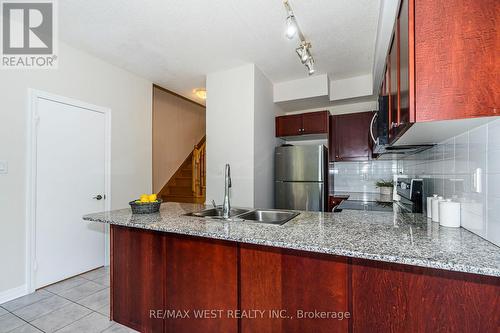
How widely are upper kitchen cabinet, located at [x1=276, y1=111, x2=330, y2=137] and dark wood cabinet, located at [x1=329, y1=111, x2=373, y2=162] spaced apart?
0.22 meters

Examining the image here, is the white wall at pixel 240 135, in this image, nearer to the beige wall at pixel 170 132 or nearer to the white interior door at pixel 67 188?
the white interior door at pixel 67 188

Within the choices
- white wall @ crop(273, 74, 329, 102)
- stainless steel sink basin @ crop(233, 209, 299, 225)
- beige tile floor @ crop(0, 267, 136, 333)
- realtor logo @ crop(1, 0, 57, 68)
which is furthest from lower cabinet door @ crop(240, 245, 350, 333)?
white wall @ crop(273, 74, 329, 102)

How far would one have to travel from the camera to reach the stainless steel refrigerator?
11.4 ft

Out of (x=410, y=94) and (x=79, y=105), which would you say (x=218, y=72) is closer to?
(x=79, y=105)

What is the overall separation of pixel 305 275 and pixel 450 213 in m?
0.90

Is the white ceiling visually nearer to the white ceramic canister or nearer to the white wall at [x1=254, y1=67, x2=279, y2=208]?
the white wall at [x1=254, y1=67, x2=279, y2=208]

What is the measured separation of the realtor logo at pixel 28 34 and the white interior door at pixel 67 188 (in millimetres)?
393

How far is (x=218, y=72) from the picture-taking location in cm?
346

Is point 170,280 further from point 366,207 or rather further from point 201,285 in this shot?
point 366,207

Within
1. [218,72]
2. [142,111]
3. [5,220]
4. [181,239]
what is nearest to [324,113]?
[218,72]

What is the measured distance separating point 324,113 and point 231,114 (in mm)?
1427

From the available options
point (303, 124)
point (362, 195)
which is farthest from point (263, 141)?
point (362, 195)

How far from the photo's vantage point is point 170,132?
5.33 meters

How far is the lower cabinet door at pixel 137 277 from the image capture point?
5.48 ft
